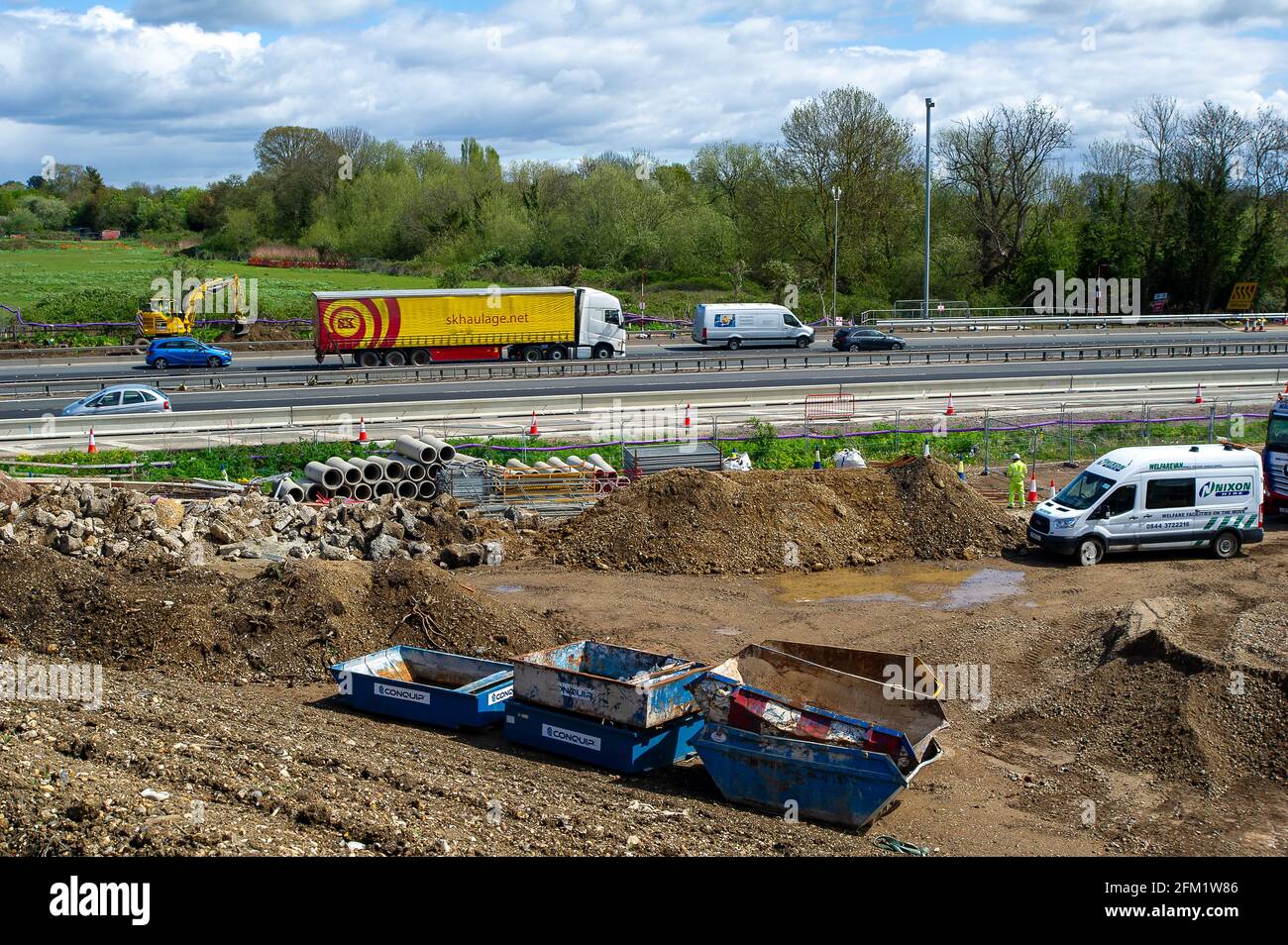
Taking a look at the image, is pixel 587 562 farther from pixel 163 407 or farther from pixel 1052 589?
pixel 163 407

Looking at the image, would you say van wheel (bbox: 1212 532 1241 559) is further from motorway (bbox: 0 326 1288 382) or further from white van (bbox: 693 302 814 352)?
white van (bbox: 693 302 814 352)

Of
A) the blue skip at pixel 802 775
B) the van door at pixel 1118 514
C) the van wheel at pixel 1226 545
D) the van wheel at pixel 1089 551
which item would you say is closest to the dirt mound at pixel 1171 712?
the blue skip at pixel 802 775

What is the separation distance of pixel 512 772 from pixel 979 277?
67901mm

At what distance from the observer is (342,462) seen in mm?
25094

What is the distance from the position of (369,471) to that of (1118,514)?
15463mm

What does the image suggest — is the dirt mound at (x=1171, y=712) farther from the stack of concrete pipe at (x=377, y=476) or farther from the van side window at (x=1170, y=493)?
the stack of concrete pipe at (x=377, y=476)

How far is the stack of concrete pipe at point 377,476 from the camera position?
24906mm

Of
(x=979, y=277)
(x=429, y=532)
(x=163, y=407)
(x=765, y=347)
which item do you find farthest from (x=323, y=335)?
(x=979, y=277)

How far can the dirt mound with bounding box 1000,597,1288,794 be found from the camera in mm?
12797

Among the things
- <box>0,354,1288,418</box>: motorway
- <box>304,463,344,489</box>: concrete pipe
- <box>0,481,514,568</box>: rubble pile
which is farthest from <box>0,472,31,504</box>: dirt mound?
<box>0,354,1288,418</box>: motorway

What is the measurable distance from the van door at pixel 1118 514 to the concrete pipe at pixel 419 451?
13.8 m

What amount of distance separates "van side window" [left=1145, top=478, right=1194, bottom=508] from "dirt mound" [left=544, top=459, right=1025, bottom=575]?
265 centimetres

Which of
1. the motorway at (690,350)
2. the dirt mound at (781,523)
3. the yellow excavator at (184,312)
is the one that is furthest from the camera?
the yellow excavator at (184,312)

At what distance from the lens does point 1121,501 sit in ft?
70.7
